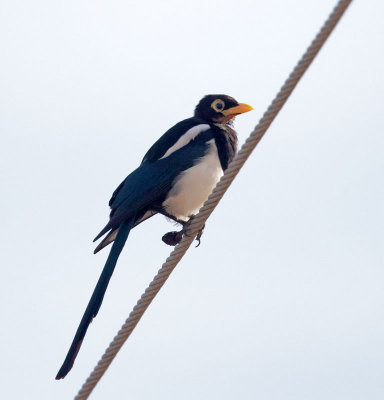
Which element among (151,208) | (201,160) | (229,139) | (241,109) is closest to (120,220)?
(151,208)

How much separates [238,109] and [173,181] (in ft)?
3.56

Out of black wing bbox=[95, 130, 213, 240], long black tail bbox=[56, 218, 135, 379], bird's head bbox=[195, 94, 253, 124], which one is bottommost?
long black tail bbox=[56, 218, 135, 379]

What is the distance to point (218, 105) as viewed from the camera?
7.17m

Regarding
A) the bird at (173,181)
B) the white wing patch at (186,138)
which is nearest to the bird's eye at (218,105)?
the bird at (173,181)

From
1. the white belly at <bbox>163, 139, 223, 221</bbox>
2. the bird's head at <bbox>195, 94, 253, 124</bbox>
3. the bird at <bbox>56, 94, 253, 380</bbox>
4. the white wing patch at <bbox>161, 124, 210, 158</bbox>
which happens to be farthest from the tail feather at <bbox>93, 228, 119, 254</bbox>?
the bird's head at <bbox>195, 94, 253, 124</bbox>

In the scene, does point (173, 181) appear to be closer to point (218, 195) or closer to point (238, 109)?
point (238, 109)

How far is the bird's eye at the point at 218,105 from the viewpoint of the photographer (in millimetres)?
7156

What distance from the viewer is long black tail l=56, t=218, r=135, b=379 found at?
5176 mm

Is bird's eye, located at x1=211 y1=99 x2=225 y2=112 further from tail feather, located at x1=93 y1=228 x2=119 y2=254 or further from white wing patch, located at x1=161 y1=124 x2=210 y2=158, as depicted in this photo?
tail feather, located at x1=93 y1=228 x2=119 y2=254

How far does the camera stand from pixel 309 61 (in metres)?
3.82

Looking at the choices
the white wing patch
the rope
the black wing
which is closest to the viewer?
the rope

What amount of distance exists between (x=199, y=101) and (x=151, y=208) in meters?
1.37

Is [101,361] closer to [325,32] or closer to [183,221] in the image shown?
[325,32]

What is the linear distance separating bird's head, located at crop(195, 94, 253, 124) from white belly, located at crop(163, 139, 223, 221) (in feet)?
2.74
